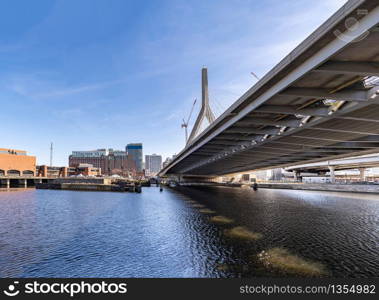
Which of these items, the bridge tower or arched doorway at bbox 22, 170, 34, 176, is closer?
the bridge tower

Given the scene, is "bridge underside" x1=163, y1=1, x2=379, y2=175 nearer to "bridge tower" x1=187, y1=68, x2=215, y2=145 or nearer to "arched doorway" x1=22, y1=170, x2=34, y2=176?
"bridge tower" x1=187, y1=68, x2=215, y2=145

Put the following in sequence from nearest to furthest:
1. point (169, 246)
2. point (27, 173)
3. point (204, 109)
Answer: point (169, 246), point (204, 109), point (27, 173)

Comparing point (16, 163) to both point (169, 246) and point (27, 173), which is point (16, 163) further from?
point (169, 246)

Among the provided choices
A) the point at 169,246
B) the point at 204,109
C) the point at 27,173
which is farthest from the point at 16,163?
the point at 169,246

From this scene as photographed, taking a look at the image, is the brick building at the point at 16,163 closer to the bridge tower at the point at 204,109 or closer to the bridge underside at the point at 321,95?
the bridge tower at the point at 204,109

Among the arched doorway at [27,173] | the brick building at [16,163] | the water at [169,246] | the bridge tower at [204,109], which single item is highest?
the bridge tower at [204,109]

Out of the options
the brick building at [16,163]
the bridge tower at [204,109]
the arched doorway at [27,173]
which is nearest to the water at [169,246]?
the bridge tower at [204,109]

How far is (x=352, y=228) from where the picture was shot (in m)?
22.1

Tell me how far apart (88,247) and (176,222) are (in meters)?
10.8

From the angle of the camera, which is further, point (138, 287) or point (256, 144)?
point (256, 144)

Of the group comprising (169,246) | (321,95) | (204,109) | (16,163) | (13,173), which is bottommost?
(169,246)

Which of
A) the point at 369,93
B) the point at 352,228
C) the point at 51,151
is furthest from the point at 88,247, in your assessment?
the point at 51,151

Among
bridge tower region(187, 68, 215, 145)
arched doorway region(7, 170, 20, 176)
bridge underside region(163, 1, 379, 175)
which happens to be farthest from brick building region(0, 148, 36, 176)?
bridge underside region(163, 1, 379, 175)

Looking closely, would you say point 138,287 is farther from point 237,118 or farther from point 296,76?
point 237,118
